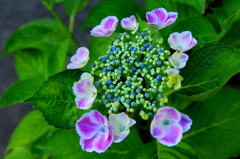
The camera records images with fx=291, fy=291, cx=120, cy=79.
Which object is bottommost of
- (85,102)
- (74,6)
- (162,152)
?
(162,152)

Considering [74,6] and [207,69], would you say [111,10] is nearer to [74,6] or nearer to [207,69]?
[74,6]

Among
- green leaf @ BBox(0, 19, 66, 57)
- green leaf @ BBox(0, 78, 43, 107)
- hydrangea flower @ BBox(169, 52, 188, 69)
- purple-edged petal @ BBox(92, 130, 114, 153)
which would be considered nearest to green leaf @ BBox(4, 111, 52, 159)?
green leaf @ BBox(0, 78, 43, 107)

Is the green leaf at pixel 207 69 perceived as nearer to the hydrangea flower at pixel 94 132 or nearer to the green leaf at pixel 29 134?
the hydrangea flower at pixel 94 132

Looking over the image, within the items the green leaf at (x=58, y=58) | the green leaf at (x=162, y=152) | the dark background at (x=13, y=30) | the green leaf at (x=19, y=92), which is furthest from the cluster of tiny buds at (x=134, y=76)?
the dark background at (x=13, y=30)

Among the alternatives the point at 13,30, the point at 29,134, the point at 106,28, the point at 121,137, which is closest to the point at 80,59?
the point at 106,28

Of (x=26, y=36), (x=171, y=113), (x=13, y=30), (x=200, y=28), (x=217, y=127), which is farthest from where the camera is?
(x=13, y=30)

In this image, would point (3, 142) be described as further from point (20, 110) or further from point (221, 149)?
point (221, 149)

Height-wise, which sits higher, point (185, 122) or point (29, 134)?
point (185, 122)

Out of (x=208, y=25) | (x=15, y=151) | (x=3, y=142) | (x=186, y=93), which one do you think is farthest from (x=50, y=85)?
(x=3, y=142)
